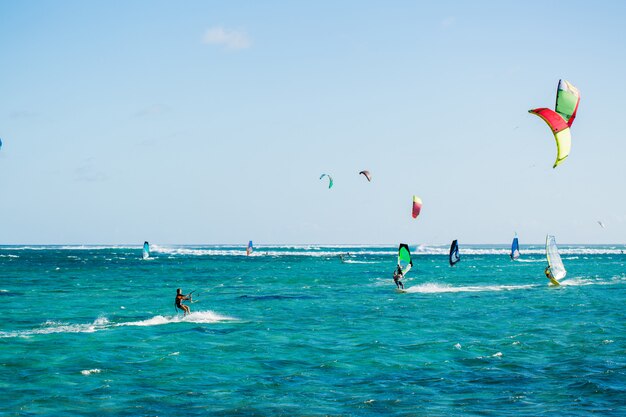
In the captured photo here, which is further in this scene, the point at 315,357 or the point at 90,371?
the point at 315,357

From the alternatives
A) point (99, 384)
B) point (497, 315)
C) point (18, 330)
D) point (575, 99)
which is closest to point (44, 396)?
point (99, 384)

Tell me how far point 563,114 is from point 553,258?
21.5m

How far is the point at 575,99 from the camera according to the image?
67.1ft

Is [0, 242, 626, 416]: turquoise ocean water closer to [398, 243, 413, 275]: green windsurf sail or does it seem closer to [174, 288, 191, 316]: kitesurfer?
[174, 288, 191, 316]: kitesurfer

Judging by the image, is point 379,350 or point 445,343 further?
point 445,343

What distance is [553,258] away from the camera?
39969 mm

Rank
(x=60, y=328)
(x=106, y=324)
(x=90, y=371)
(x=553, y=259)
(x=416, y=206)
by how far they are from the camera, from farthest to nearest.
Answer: (x=553, y=259)
(x=416, y=206)
(x=106, y=324)
(x=60, y=328)
(x=90, y=371)

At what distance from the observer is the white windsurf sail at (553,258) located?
116 feet

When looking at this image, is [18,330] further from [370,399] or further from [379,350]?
[370,399]

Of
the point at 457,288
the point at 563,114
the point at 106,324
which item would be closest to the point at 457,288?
the point at 457,288

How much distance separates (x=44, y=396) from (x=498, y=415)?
10.0m

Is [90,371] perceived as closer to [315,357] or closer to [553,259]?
[315,357]

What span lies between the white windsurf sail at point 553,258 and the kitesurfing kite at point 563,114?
51.9ft

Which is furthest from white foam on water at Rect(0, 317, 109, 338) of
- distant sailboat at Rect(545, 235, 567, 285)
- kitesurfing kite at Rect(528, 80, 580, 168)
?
distant sailboat at Rect(545, 235, 567, 285)
